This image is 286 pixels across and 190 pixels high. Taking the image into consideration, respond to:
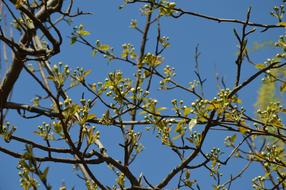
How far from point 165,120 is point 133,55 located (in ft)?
2.27

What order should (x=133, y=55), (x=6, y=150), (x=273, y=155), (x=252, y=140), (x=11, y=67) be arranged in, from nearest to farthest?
(x=6, y=150), (x=273, y=155), (x=11, y=67), (x=133, y=55), (x=252, y=140)

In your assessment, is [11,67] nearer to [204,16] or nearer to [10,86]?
[10,86]

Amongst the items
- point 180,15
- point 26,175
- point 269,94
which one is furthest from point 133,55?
point 269,94

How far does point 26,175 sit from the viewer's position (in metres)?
1.76

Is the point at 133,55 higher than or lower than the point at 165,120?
higher

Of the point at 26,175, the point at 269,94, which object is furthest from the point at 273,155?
the point at 269,94

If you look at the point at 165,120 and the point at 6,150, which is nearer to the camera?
the point at 6,150

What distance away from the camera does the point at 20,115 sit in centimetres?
251

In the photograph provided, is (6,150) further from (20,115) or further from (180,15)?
(180,15)

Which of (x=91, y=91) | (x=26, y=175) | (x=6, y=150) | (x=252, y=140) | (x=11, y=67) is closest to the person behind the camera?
(x=26, y=175)

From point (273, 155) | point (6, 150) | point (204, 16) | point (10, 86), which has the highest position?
point (204, 16)

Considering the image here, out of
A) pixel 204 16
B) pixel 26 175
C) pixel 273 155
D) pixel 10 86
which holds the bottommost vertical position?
pixel 26 175

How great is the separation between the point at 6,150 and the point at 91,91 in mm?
518

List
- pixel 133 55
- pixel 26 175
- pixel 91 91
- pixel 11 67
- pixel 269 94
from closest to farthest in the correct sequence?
pixel 26 175 < pixel 91 91 < pixel 11 67 < pixel 133 55 < pixel 269 94
